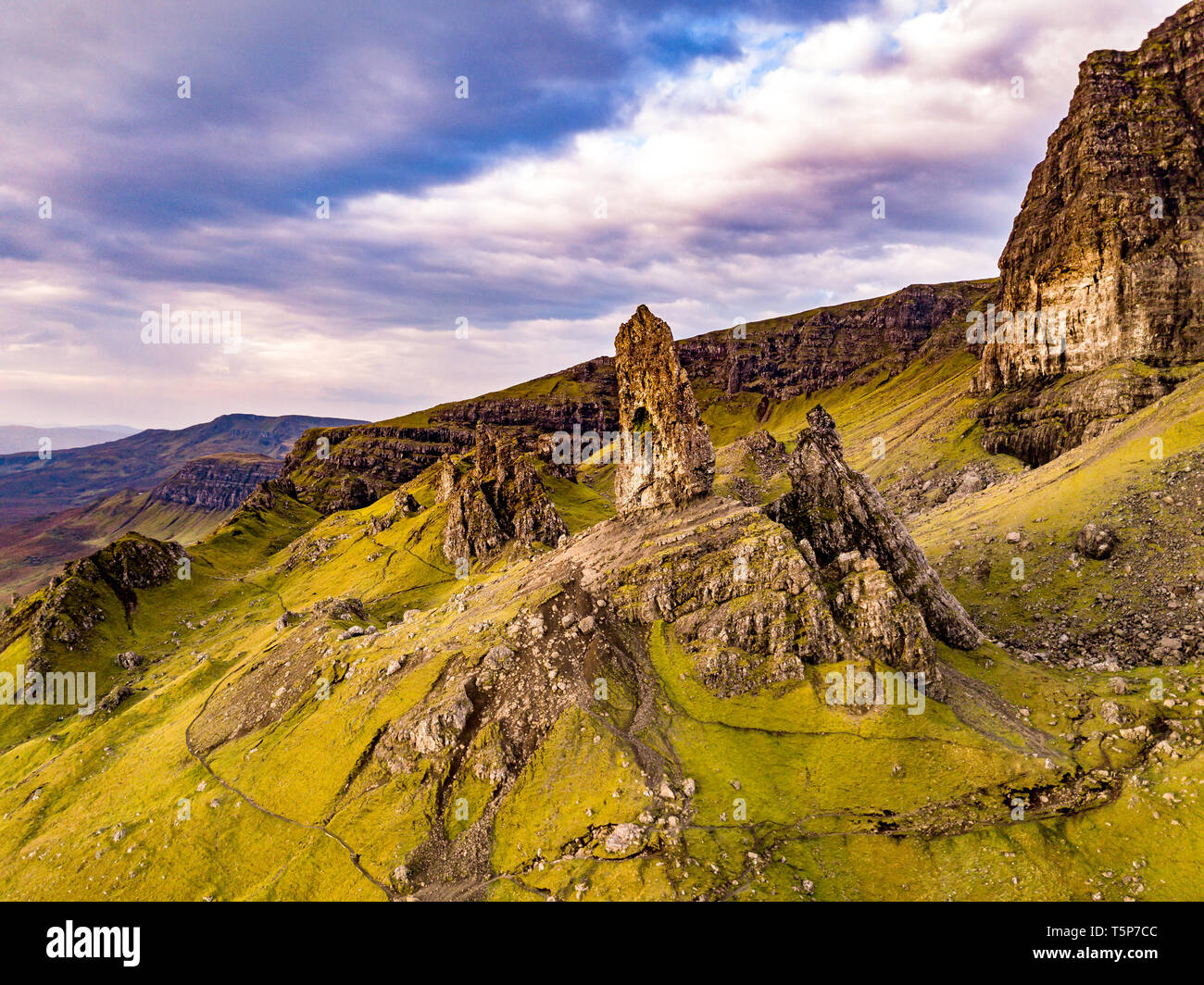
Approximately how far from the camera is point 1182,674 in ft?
177

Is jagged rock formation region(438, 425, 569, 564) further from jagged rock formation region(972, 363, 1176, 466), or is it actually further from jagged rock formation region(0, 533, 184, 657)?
jagged rock formation region(972, 363, 1176, 466)

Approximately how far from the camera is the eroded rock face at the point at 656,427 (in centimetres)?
7406

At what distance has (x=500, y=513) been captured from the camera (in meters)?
157

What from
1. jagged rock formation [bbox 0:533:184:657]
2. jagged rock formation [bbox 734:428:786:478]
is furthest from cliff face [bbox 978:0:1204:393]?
jagged rock formation [bbox 0:533:184:657]

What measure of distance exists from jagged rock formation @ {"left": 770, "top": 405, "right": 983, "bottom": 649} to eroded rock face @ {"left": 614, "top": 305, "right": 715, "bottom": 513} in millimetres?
11948

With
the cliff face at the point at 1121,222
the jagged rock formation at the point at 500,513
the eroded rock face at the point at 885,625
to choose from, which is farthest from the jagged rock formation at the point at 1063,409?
the jagged rock formation at the point at 500,513

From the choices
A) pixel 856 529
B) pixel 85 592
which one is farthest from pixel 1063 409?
pixel 85 592

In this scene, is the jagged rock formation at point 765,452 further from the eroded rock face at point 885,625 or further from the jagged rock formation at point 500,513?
the eroded rock face at point 885,625

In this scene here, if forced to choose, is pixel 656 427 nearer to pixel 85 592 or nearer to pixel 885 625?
pixel 885 625

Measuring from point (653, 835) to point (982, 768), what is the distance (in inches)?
1096

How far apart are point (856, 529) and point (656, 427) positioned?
2846cm
